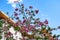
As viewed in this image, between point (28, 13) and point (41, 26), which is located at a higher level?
point (28, 13)

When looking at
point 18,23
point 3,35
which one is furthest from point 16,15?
point 3,35

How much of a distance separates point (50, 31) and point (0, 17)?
7.98 ft

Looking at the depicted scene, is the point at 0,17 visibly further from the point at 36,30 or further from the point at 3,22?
the point at 36,30

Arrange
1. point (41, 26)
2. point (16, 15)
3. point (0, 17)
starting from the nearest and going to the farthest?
point (41, 26) → point (16, 15) → point (0, 17)

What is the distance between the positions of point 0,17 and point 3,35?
910mm

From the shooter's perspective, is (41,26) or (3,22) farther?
(3,22)

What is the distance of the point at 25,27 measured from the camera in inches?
362

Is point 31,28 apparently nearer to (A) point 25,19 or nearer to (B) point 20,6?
(A) point 25,19

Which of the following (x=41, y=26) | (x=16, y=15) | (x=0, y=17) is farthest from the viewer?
(x=0, y=17)

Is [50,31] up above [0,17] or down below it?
below

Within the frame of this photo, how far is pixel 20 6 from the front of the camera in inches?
385

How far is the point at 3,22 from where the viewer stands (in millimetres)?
9875

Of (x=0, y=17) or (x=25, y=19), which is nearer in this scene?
(x=25, y=19)

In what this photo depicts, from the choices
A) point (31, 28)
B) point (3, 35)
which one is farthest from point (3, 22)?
point (31, 28)
